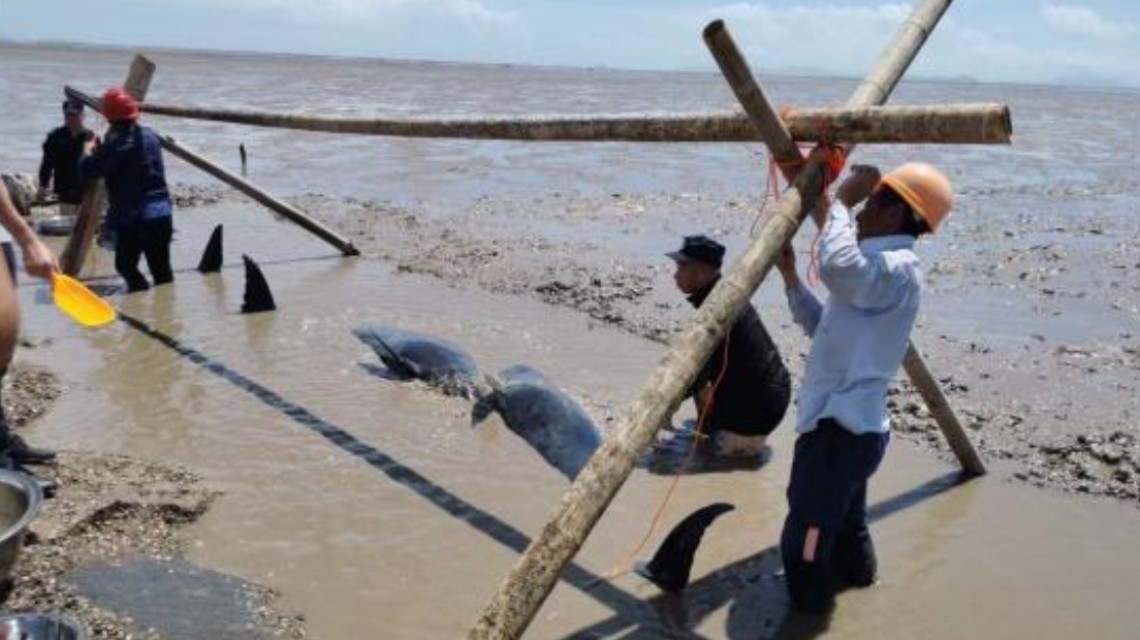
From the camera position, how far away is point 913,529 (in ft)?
15.8

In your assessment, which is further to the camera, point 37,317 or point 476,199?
point 476,199

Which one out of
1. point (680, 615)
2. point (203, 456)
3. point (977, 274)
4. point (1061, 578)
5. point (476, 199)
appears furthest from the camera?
point (476, 199)

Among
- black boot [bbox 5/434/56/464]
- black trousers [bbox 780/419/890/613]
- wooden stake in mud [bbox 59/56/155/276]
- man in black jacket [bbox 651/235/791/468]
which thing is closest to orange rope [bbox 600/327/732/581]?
man in black jacket [bbox 651/235/791/468]

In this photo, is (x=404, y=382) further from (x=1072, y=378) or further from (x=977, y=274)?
(x=977, y=274)

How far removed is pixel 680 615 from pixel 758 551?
0.73 metres

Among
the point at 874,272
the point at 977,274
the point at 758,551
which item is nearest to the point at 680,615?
the point at 758,551


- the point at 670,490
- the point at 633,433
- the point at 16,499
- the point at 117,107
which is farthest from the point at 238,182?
the point at 633,433

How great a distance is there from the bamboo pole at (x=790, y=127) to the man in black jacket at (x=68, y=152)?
685 centimetres

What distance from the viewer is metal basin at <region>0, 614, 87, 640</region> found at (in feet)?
9.93

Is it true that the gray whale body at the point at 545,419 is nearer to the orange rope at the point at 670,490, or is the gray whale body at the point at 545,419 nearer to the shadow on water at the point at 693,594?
the orange rope at the point at 670,490

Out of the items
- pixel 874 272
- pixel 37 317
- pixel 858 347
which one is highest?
pixel 874 272

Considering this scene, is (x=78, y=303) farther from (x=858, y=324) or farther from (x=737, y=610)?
(x=858, y=324)

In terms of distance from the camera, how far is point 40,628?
10.1 feet

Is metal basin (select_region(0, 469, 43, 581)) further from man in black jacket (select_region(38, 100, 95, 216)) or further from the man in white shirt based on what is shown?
man in black jacket (select_region(38, 100, 95, 216))
